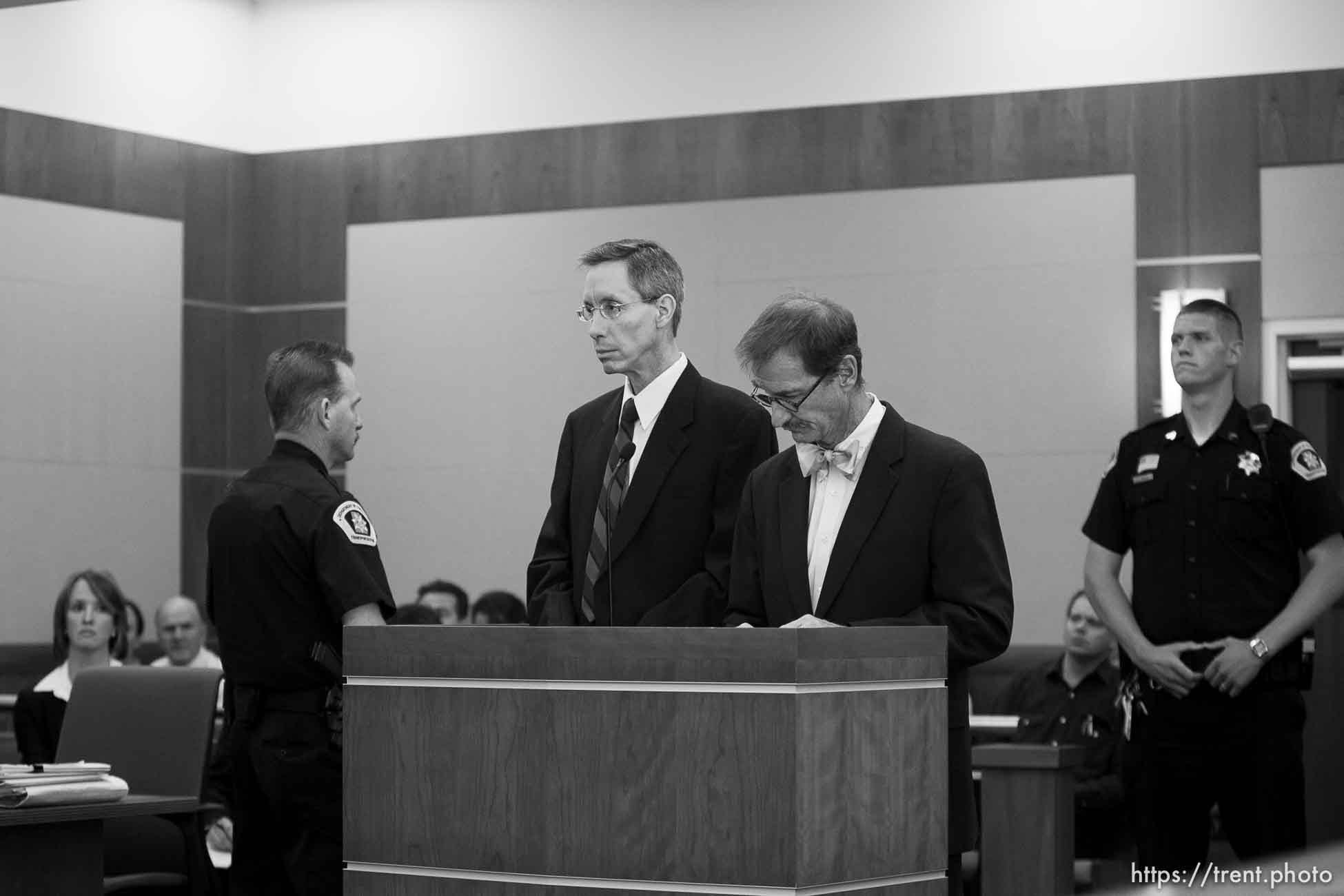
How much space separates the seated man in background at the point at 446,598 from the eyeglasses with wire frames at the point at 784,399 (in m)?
5.14

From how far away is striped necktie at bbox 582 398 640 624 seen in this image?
3.45m

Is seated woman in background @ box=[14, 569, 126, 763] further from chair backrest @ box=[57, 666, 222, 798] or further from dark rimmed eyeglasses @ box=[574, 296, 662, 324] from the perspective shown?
dark rimmed eyeglasses @ box=[574, 296, 662, 324]

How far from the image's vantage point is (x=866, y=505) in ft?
9.81

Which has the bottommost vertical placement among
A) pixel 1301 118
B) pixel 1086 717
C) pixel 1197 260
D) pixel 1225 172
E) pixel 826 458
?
pixel 1086 717

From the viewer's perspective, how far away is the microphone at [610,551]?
3443mm

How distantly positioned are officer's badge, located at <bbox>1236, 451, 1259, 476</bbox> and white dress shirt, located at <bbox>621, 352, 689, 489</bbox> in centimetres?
165

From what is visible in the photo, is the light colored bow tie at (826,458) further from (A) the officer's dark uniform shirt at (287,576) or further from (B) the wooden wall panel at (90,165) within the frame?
(B) the wooden wall panel at (90,165)

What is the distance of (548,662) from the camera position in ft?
8.11

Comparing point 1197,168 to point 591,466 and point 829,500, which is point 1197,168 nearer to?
point 591,466

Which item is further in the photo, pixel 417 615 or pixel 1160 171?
pixel 1160 171

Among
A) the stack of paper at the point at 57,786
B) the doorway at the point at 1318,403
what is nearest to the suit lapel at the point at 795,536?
the stack of paper at the point at 57,786

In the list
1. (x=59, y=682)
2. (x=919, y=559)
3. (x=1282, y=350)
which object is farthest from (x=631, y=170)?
(x=919, y=559)

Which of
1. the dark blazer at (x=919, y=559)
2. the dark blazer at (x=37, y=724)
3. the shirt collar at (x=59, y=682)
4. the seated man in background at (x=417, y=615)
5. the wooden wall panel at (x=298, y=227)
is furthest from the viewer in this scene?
the wooden wall panel at (x=298, y=227)

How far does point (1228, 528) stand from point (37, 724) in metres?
3.26
